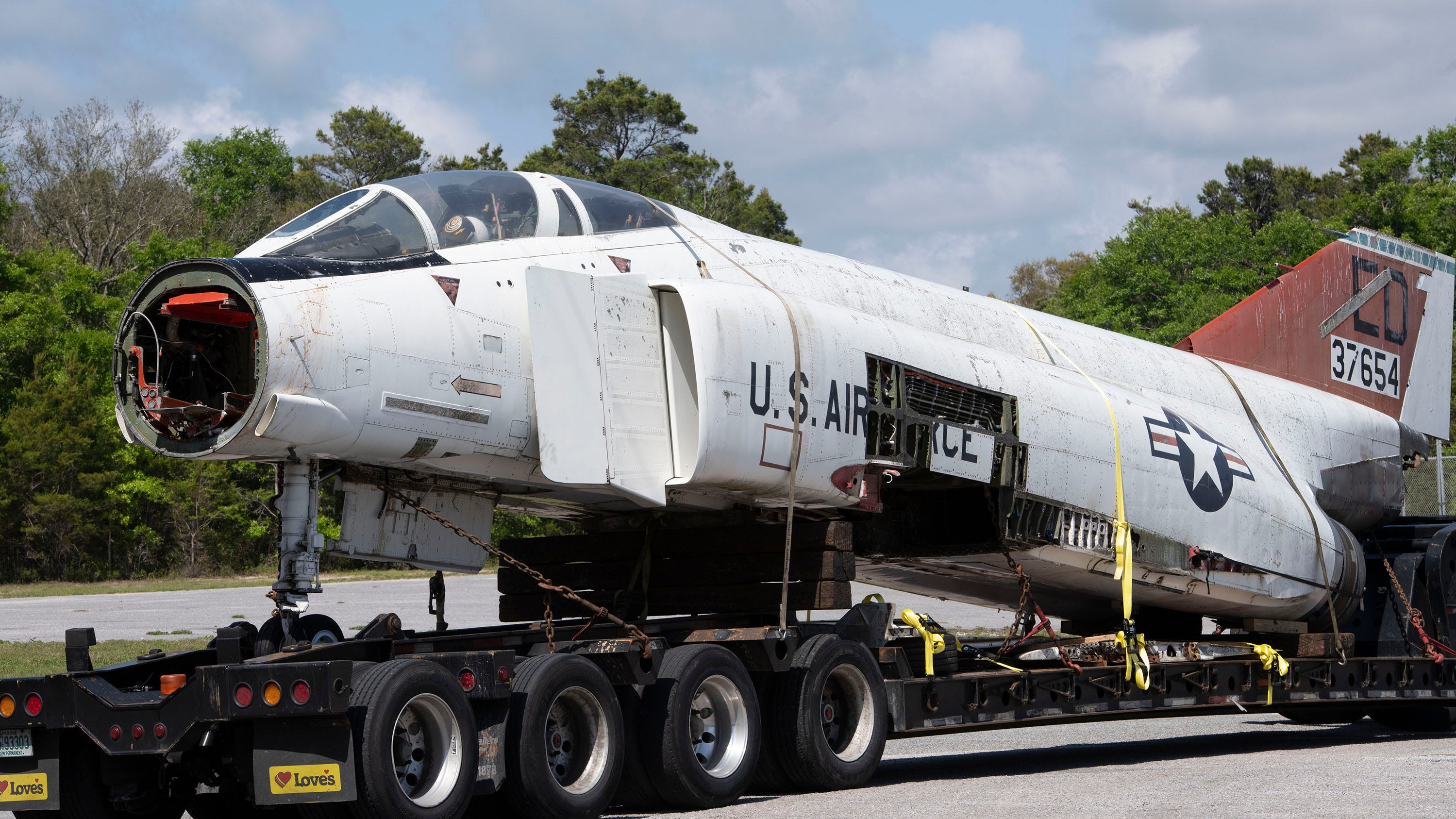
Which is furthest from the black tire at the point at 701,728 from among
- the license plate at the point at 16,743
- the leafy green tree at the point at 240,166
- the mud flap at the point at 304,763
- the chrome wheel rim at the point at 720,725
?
the leafy green tree at the point at 240,166

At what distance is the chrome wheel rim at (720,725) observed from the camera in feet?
26.7

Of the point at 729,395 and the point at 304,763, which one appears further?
the point at 729,395

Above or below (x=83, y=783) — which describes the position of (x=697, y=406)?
above

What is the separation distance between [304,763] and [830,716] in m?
3.61

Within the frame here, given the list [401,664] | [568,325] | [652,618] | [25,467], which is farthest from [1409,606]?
[25,467]

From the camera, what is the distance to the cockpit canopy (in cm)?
773

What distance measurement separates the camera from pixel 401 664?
6.54 m

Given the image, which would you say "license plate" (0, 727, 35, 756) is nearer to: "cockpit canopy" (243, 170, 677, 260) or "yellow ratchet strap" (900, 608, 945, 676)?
"cockpit canopy" (243, 170, 677, 260)

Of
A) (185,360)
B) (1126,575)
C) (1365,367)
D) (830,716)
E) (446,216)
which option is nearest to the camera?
(185,360)

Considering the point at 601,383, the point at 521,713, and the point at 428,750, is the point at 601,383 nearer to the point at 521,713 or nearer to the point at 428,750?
the point at 521,713

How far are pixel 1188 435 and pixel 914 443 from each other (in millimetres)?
3227

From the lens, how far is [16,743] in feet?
22.2

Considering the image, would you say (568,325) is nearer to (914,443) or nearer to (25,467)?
(914,443)

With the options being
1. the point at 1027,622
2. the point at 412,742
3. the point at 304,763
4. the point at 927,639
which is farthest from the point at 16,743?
the point at 1027,622
